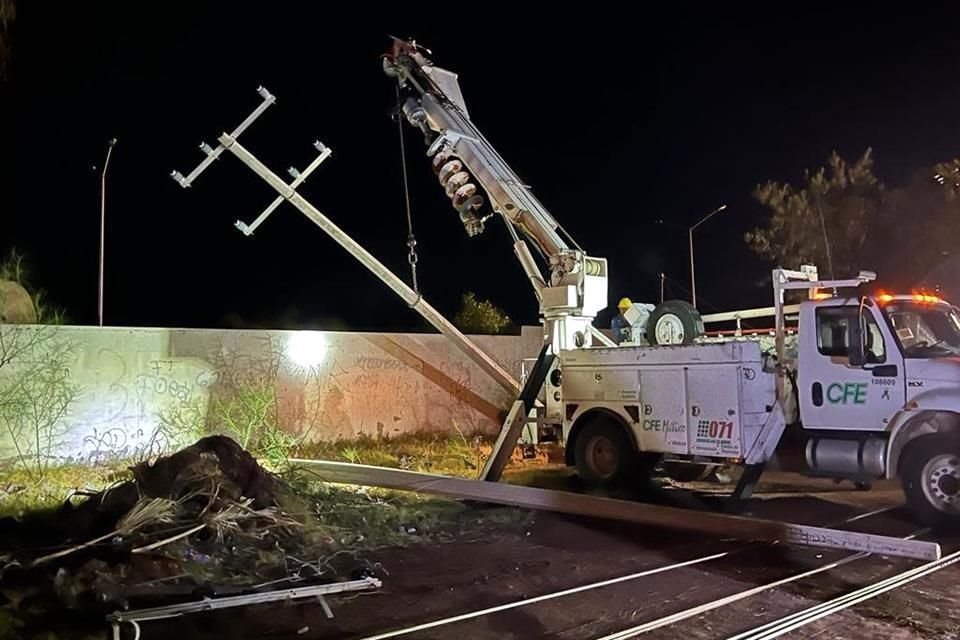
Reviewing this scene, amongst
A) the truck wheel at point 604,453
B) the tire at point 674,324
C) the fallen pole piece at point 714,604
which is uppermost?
the tire at point 674,324

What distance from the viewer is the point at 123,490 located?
8211 millimetres

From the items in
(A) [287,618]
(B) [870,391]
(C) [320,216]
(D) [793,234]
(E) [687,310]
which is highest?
(D) [793,234]

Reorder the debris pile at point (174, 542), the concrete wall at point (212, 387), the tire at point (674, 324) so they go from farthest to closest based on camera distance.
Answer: the tire at point (674, 324)
the concrete wall at point (212, 387)
the debris pile at point (174, 542)

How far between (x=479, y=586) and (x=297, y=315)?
36.5 metres

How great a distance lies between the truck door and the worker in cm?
445

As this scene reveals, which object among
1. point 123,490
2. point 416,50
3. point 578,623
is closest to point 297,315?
point 416,50

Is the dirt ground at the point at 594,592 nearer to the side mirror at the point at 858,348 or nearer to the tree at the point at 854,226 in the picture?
the side mirror at the point at 858,348

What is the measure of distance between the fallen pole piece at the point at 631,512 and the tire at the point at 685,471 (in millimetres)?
2833

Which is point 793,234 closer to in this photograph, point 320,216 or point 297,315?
point 320,216

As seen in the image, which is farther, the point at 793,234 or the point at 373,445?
the point at 793,234

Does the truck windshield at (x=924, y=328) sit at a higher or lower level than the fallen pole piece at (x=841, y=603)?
higher

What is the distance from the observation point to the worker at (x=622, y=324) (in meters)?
14.3

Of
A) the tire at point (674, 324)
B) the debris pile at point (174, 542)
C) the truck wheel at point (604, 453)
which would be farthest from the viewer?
the tire at point (674, 324)

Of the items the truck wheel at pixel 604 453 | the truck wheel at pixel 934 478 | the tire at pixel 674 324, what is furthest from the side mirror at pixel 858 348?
the tire at pixel 674 324
